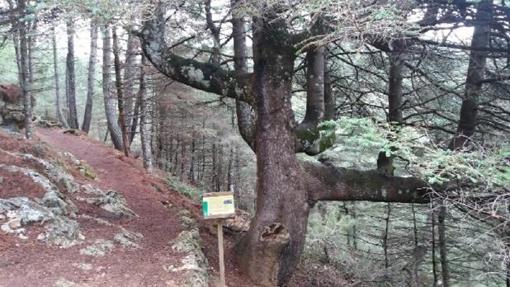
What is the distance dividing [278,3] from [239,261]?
405cm

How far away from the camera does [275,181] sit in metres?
6.70

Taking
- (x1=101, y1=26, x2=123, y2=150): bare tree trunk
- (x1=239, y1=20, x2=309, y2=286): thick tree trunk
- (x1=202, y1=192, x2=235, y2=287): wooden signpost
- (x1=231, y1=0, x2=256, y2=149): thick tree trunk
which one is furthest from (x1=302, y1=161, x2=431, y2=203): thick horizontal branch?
(x1=101, y1=26, x2=123, y2=150): bare tree trunk

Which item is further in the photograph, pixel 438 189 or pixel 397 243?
pixel 397 243

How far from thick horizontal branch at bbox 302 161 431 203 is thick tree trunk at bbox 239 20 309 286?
529 millimetres

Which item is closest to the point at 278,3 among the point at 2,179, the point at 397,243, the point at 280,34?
the point at 280,34

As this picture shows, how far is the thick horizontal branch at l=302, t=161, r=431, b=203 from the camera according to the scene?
23.4 ft

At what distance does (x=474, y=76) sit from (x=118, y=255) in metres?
6.02

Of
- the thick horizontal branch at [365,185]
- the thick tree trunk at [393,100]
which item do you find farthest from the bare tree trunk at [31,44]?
the thick tree trunk at [393,100]

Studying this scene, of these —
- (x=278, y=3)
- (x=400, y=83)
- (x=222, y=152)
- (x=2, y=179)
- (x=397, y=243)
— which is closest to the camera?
(x=278, y=3)

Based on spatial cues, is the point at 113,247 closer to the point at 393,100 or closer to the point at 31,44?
the point at 393,100

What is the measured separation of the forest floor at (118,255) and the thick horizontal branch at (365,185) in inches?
79.9

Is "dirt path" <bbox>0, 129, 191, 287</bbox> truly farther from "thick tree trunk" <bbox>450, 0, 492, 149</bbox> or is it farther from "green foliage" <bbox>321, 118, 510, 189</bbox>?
"thick tree trunk" <bbox>450, 0, 492, 149</bbox>

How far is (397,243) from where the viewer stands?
42.7 feet

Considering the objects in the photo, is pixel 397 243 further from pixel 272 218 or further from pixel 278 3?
pixel 278 3
